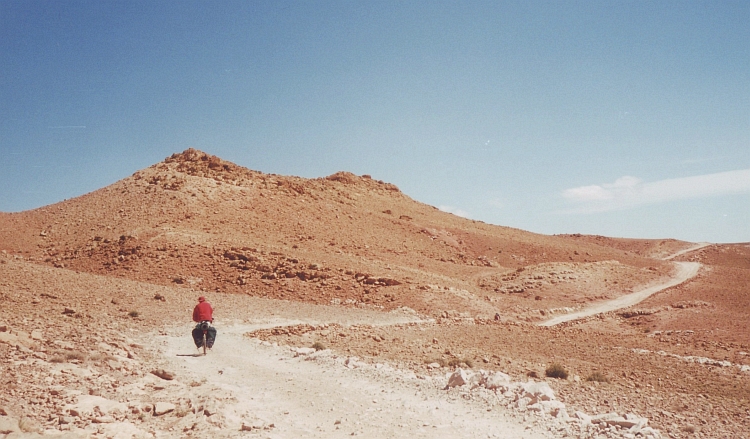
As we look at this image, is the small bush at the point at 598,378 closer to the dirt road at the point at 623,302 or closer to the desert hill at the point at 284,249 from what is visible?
the desert hill at the point at 284,249

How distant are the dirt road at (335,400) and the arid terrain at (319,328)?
2.3 inches

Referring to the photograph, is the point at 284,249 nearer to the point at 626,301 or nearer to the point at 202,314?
the point at 202,314

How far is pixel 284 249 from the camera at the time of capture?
34.3 m

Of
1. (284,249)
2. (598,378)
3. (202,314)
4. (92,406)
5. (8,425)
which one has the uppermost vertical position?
(284,249)

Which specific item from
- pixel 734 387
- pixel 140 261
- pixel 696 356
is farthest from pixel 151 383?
pixel 140 261

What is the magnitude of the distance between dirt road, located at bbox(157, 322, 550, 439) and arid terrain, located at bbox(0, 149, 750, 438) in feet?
0.19

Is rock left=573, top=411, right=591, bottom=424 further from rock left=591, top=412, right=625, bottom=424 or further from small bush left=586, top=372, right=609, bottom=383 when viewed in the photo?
small bush left=586, top=372, right=609, bottom=383

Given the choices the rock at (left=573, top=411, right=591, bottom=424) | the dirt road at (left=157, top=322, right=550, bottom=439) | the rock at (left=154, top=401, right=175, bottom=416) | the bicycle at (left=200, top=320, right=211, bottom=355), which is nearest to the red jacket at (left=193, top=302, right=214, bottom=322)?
the bicycle at (left=200, top=320, right=211, bottom=355)

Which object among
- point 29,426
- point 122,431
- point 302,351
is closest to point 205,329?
point 302,351

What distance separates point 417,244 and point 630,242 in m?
72.5

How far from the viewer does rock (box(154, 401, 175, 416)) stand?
8.02 metres

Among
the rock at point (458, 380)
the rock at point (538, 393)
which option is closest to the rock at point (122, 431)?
the rock at point (458, 380)

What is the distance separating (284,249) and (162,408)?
86.4ft

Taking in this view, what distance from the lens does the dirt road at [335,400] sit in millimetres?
8094
